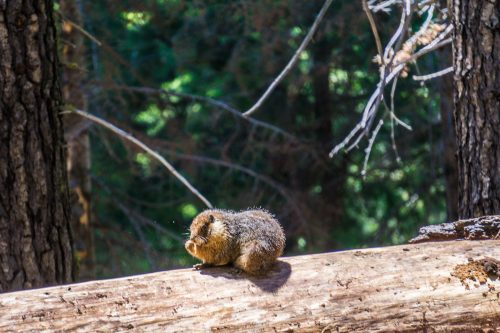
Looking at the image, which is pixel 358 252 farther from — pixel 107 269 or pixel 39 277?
pixel 107 269

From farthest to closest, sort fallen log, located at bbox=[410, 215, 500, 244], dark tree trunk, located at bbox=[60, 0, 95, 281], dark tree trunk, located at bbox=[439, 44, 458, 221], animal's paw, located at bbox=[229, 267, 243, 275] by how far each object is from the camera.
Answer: dark tree trunk, located at bbox=[439, 44, 458, 221] → dark tree trunk, located at bbox=[60, 0, 95, 281] → fallen log, located at bbox=[410, 215, 500, 244] → animal's paw, located at bbox=[229, 267, 243, 275]

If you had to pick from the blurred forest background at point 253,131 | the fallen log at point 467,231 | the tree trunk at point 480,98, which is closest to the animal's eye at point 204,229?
the fallen log at point 467,231

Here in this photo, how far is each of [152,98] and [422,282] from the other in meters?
7.55

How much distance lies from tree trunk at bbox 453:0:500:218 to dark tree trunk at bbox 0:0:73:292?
2.42 metres

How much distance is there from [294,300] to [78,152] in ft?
21.6

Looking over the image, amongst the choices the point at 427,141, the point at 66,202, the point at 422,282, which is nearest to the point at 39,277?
the point at 66,202

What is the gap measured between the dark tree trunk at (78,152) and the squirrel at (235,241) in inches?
191

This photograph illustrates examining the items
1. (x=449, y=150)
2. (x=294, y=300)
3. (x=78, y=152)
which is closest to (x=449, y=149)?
(x=449, y=150)

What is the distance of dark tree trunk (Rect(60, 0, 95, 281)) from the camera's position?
30.8 feet

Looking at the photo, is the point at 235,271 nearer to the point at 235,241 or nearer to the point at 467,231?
the point at 235,241

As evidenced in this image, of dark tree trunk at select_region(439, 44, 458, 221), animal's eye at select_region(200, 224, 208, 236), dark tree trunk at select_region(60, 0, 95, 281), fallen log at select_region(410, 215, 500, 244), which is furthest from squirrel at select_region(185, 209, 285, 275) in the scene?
dark tree trunk at select_region(439, 44, 458, 221)

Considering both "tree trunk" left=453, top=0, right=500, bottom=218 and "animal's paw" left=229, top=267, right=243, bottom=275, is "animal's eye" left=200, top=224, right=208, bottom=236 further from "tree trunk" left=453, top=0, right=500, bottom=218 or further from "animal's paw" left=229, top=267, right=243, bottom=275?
"tree trunk" left=453, top=0, right=500, bottom=218

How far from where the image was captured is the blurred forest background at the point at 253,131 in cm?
1089

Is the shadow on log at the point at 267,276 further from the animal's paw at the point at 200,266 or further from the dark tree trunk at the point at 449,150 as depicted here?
the dark tree trunk at the point at 449,150
